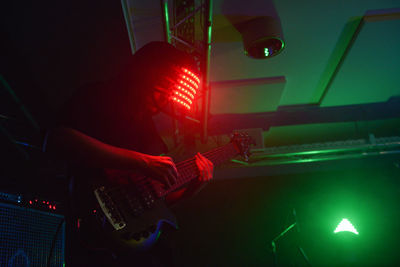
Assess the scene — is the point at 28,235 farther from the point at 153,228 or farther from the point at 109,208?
the point at 153,228

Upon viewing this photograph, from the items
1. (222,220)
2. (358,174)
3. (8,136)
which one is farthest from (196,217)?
(358,174)

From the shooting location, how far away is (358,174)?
4305mm

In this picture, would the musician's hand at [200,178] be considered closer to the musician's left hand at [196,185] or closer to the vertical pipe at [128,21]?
the musician's left hand at [196,185]

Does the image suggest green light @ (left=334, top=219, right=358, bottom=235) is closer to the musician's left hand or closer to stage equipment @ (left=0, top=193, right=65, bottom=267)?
the musician's left hand

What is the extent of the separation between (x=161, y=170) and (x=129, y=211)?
29 cm

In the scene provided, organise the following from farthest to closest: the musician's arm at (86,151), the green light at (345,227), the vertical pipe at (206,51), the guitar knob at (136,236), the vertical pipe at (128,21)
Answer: the green light at (345,227) < the vertical pipe at (128,21) < the vertical pipe at (206,51) < the guitar knob at (136,236) < the musician's arm at (86,151)

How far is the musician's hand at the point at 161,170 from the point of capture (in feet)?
4.37

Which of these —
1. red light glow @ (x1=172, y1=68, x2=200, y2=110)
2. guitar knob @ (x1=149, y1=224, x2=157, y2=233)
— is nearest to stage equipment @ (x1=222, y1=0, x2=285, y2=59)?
red light glow @ (x1=172, y1=68, x2=200, y2=110)

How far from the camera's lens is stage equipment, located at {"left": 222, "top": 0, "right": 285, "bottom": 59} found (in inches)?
87.4

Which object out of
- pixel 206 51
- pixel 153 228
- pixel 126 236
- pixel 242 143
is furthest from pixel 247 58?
pixel 126 236

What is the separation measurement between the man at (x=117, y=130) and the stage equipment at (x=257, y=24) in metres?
0.89

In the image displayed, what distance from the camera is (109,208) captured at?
3.85 ft

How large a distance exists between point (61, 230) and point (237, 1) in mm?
2396

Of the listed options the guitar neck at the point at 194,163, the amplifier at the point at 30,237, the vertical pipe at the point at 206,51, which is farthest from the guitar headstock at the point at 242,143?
the amplifier at the point at 30,237
